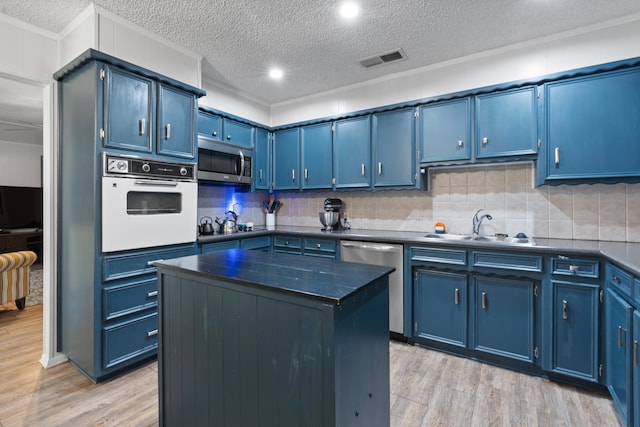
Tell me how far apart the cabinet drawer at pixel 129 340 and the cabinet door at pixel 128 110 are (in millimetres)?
1301

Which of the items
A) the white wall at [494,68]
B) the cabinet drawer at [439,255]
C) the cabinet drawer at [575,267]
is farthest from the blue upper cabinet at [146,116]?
the cabinet drawer at [575,267]

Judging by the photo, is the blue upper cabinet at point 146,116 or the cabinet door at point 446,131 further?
the cabinet door at point 446,131

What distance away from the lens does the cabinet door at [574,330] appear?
2.09m

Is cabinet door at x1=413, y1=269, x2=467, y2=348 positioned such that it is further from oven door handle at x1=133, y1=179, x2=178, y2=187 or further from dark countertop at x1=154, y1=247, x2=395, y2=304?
oven door handle at x1=133, y1=179, x2=178, y2=187

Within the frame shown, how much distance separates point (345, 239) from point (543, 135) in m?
1.88

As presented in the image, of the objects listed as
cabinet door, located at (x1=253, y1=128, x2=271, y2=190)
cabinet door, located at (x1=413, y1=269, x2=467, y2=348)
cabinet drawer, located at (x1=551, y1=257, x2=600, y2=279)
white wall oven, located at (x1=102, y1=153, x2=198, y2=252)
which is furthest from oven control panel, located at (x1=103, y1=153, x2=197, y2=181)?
cabinet drawer, located at (x1=551, y1=257, x2=600, y2=279)

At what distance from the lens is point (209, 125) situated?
3359 mm

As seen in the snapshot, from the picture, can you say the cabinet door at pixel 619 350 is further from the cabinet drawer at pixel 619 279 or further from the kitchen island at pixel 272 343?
the kitchen island at pixel 272 343

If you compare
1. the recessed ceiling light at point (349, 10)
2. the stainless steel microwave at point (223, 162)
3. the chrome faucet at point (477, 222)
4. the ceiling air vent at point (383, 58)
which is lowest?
the chrome faucet at point (477, 222)

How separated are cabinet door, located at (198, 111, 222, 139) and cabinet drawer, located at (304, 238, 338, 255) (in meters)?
1.53

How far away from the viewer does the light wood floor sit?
1846 millimetres

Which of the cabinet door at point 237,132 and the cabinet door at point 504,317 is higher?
the cabinet door at point 237,132

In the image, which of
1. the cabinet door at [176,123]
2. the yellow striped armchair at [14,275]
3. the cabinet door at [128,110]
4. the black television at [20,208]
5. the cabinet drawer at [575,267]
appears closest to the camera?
the cabinet drawer at [575,267]

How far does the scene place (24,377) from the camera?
90.7 inches
